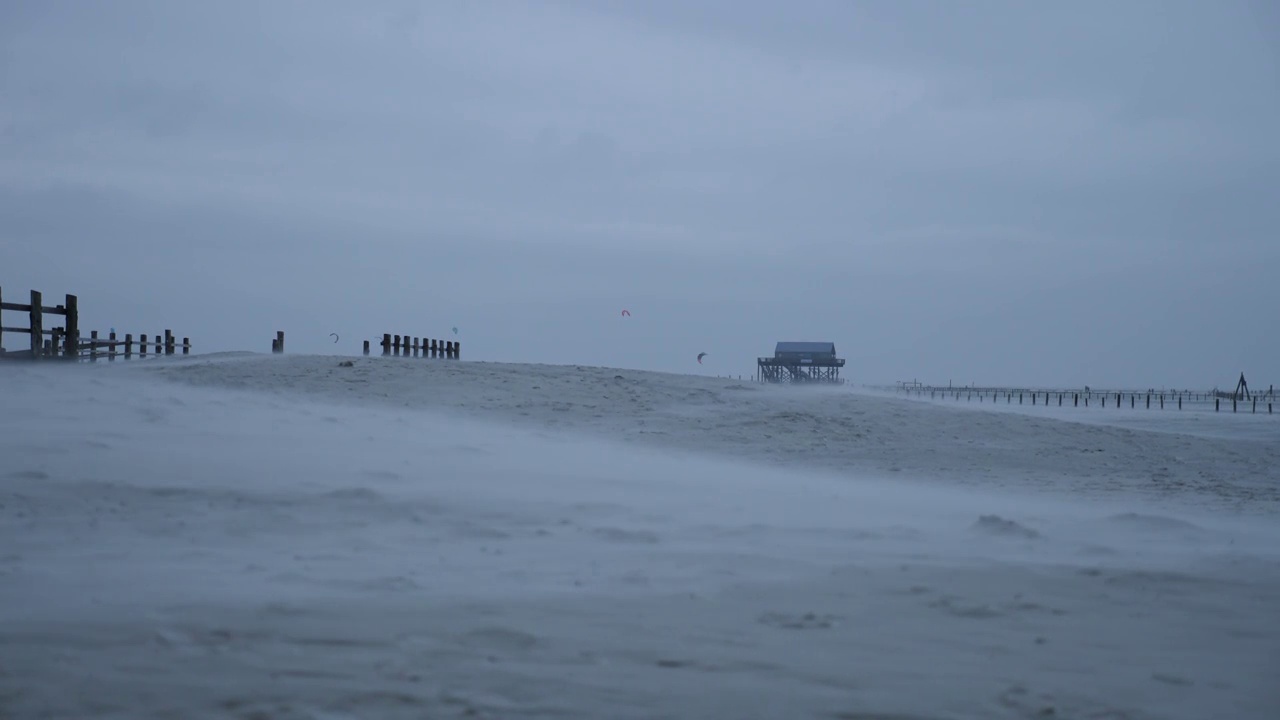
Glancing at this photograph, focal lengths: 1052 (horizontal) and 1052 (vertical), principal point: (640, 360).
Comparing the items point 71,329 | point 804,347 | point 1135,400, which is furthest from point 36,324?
point 1135,400

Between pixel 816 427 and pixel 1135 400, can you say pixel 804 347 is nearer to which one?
pixel 1135 400

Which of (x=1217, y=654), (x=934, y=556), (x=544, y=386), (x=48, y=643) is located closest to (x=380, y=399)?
(x=544, y=386)

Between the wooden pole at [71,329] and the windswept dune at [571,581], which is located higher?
the wooden pole at [71,329]

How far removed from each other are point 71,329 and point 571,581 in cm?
2443

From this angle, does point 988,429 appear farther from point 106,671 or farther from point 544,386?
point 106,671

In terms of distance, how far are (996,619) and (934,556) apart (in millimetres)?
1700

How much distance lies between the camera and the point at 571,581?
18.4 feet

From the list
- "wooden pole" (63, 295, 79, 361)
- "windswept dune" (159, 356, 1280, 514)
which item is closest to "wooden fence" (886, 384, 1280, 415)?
"windswept dune" (159, 356, 1280, 514)

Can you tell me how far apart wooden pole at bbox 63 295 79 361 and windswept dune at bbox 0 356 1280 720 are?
14.3 m

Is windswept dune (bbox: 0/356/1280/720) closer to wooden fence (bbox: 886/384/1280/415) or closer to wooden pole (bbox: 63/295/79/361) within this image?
wooden pole (bbox: 63/295/79/361)

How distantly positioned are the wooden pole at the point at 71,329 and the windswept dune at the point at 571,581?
14276 mm

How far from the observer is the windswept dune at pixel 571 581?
385 cm

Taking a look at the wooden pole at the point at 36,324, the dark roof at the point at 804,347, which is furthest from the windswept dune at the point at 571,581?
the dark roof at the point at 804,347

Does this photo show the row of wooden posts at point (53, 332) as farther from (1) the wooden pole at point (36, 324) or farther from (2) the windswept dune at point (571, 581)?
(2) the windswept dune at point (571, 581)
